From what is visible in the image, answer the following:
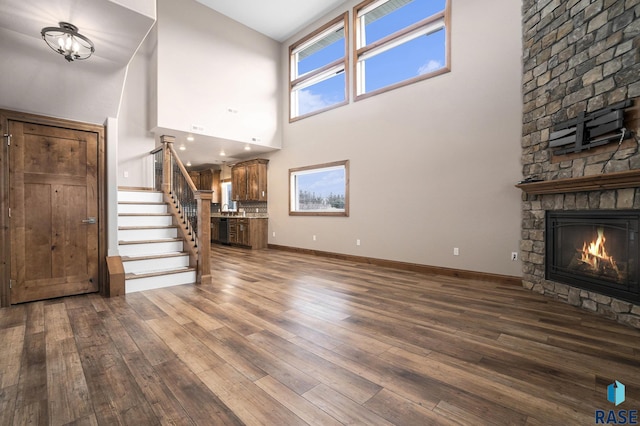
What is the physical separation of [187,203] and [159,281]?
1.55 metres

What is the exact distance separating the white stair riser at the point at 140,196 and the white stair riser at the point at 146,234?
102 cm

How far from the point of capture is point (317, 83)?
7.20 m

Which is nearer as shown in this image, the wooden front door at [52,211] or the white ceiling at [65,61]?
the white ceiling at [65,61]

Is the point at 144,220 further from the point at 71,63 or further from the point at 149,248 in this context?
the point at 71,63

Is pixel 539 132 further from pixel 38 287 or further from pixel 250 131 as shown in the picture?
pixel 38 287

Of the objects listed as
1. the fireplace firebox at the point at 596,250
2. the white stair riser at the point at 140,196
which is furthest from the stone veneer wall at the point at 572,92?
the white stair riser at the point at 140,196

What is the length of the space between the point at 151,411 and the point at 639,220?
4.09 m

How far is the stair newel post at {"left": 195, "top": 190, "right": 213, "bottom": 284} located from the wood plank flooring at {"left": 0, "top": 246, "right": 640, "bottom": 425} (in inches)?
27.6

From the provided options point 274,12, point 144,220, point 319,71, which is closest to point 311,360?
point 144,220

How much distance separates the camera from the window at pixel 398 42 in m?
5.04

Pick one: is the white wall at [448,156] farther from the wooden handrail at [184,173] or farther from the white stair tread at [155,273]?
the white stair tread at [155,273]

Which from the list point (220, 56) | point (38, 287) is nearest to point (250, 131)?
point (220, 56)

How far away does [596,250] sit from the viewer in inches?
123

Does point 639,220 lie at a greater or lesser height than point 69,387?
greater
